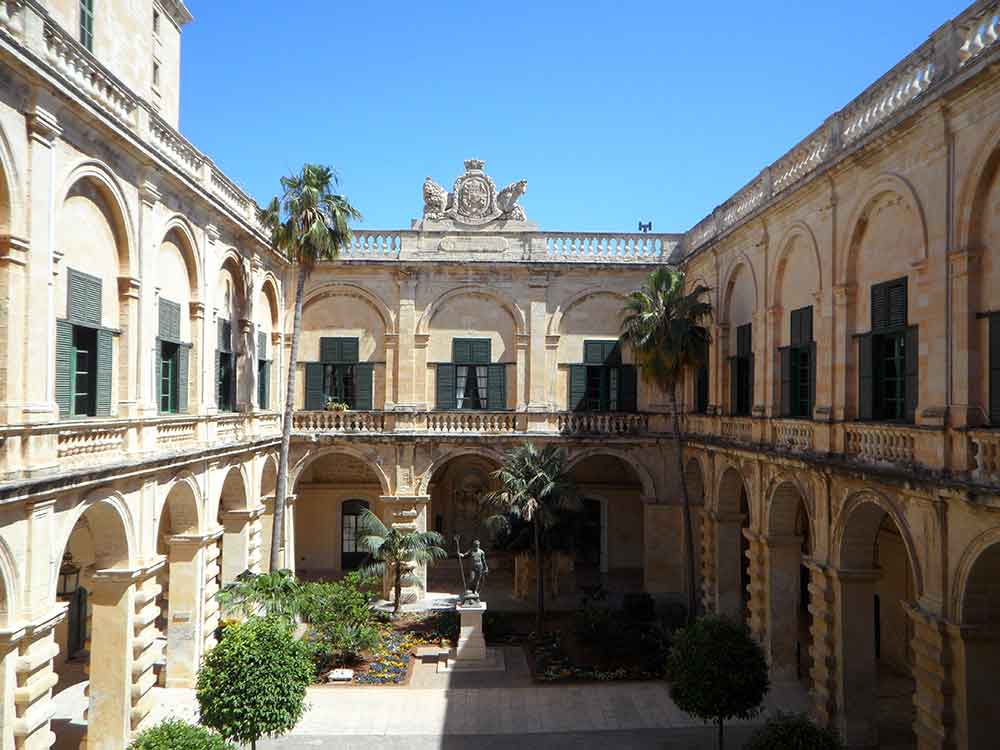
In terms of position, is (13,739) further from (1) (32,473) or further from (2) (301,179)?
(2) (301,179)

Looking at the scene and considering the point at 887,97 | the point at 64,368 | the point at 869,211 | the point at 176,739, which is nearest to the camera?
the point at 176,739

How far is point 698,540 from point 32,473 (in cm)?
2123

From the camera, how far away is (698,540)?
2858cm

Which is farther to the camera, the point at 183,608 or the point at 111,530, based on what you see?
the point at 183,608

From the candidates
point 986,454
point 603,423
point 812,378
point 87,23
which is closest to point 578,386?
point 603,423

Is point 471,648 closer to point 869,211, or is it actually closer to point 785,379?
point 785,379

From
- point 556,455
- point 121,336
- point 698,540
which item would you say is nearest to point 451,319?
point 556,455

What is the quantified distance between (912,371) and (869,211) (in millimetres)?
3427

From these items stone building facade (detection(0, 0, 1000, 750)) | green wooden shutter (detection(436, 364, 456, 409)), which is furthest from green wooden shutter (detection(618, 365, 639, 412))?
green wooden shutter (detection(436, 364, 456, 409))

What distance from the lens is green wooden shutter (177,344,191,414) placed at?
19906 mm

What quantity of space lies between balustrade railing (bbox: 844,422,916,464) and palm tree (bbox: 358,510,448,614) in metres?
13.7

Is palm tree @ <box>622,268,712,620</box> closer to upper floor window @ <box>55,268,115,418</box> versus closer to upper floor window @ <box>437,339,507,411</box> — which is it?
upper floor window @ <box>437,339,507,411</box>

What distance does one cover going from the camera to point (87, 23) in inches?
782

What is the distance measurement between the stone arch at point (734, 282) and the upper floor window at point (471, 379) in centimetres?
882
